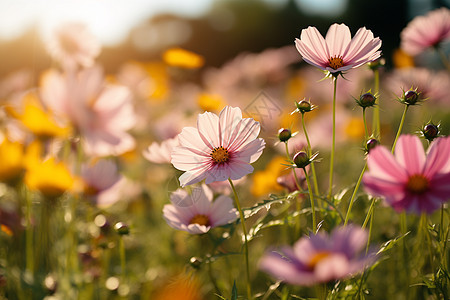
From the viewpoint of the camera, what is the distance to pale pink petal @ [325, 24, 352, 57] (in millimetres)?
614

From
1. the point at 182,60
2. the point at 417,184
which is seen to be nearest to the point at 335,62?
the point at 417,184

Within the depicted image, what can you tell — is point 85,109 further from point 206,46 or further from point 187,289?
point 206,46

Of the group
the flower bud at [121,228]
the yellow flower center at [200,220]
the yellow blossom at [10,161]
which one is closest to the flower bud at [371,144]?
the yellow flower center at [200,220]

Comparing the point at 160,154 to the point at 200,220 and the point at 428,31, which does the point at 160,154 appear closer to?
the point at 200,220

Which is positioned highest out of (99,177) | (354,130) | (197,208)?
(197,208)

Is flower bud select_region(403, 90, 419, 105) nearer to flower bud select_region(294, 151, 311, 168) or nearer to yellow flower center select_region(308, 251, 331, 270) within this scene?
flower bud select_region(294, 151, 311, 168)

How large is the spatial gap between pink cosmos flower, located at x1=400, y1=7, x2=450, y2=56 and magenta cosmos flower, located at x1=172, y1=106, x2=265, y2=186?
698 mm

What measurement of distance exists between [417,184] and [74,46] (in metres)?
1.30

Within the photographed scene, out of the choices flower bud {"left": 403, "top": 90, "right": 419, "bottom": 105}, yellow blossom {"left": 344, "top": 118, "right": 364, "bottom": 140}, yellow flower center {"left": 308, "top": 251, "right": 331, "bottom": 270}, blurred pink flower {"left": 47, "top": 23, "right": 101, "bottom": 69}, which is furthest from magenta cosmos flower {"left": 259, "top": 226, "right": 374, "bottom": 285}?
yellow blossom {"left": 344, "top": 118, "right": 364, "bottom": 140}

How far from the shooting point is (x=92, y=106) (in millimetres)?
799

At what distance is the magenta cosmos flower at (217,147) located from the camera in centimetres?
59

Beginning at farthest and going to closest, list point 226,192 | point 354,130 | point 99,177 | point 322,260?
point 354,130
point 99,177
point 226,192
point 322,260

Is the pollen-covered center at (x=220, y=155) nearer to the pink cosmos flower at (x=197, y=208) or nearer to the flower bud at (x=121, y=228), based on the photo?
the pink cosmos flower at (x=197, y=208)

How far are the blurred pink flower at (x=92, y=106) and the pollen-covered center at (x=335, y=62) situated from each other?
0.38 metres
